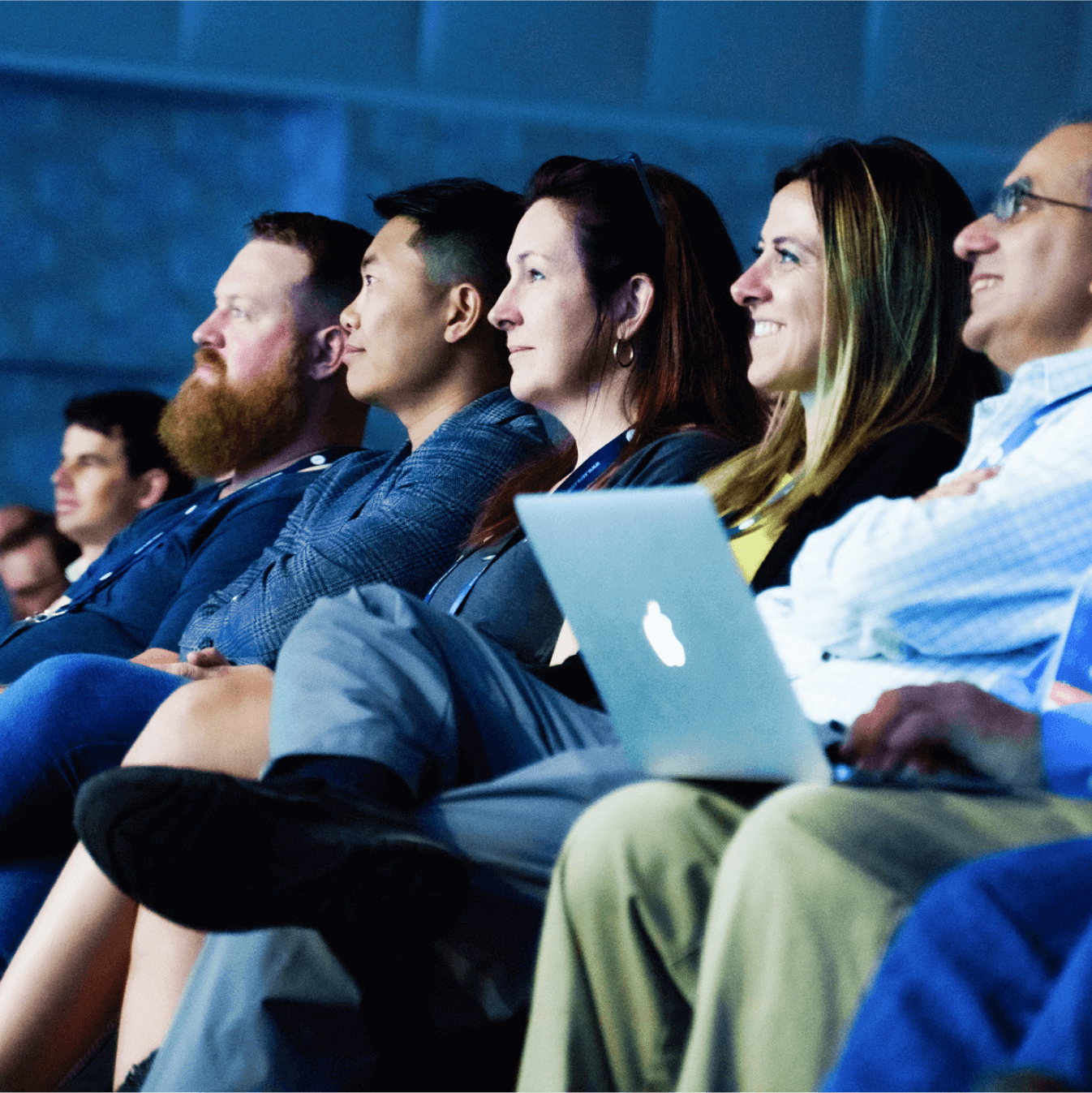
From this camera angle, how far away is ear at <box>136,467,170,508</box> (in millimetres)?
3426

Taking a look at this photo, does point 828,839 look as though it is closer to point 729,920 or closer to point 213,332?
point 729,920

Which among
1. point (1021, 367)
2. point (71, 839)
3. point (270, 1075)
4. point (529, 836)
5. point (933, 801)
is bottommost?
point (71, 839)

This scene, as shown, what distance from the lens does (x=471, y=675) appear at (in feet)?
4.00

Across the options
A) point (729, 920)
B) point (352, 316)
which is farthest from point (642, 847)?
point (352, 316)

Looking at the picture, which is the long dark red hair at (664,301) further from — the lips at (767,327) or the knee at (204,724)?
the knee at (204,724)

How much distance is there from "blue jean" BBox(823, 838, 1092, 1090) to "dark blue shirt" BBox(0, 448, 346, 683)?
164cm

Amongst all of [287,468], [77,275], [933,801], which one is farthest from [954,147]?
[933,801]

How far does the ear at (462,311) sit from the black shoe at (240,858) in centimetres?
152

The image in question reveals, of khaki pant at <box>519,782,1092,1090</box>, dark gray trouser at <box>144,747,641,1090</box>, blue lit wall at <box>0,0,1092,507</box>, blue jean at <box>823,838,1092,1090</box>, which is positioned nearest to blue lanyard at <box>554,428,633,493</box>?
dark gray trouser at <box>144,747,641,1090</box>

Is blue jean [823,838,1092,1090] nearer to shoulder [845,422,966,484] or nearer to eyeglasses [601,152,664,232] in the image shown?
shoulder [845,422,966,484]

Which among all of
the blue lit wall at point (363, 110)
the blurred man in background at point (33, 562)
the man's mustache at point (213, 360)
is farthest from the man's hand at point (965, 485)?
the blurred man in background at point (33, 562)

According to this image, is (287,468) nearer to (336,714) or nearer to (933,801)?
(336,714)

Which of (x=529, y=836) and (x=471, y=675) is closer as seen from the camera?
(x=529, y=836)

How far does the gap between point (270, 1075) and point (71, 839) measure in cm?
70
